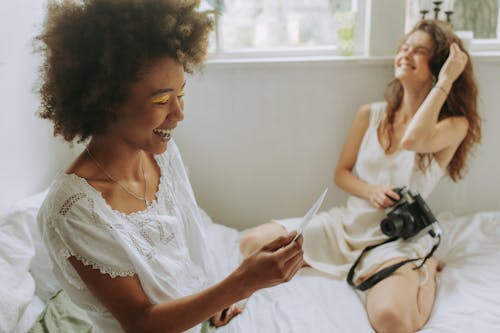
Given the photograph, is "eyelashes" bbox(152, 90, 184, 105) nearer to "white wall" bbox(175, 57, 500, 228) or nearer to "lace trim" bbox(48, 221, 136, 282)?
"lace trim" bbox(48, 221, 136, 282)

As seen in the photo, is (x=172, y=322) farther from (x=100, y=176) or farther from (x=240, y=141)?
(x=240, y=141)

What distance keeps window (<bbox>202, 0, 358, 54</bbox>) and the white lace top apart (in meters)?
1.19

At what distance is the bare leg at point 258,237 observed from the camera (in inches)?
63.6

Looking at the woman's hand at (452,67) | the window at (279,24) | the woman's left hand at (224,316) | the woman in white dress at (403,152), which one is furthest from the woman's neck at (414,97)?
the woman's left hand at (224,316)

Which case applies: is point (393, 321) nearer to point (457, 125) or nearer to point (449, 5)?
point (457, 125)

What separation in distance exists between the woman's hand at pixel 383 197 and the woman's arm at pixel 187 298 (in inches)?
30.2

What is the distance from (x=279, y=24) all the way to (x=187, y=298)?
150 centimetres

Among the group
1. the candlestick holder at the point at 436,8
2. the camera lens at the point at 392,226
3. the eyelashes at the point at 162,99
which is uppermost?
the candlestick holder at the point at 436,8

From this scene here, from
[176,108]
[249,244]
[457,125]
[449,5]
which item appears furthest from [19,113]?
[449,5]

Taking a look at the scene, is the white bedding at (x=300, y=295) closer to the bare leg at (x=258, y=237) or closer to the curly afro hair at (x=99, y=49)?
the bare leg at (x=258, y=237)

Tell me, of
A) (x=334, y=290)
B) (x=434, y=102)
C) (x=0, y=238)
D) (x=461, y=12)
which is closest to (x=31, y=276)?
(x=0, y=238)

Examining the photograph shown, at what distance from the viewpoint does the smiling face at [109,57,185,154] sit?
87 cm

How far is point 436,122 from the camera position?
156 cm

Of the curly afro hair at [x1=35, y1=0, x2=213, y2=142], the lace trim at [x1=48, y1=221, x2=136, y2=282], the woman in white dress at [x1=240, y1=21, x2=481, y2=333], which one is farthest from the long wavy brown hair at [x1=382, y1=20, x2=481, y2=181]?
the lace trim at [x1=48, y1=221, x2=136, y2=282]
